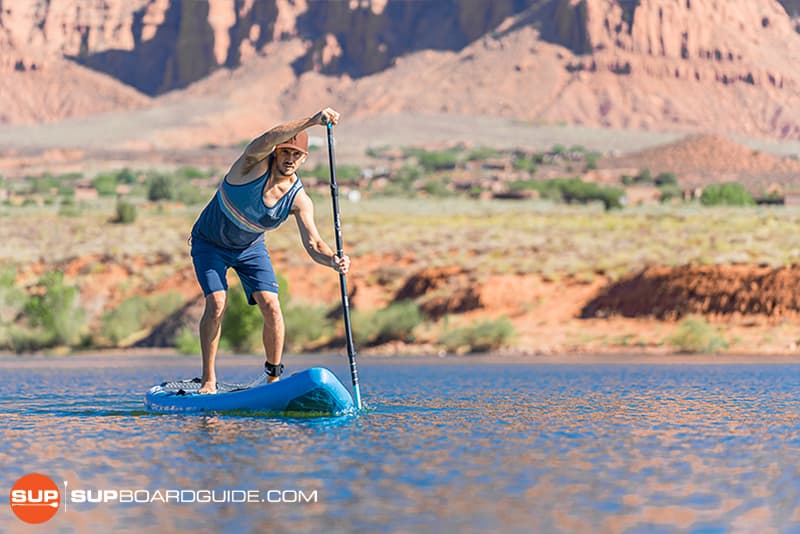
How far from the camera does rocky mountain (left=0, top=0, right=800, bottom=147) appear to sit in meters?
147

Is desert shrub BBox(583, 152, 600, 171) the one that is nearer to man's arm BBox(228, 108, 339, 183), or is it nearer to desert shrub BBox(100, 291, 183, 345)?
desert shrub BBox(100, 291, 183, 345)

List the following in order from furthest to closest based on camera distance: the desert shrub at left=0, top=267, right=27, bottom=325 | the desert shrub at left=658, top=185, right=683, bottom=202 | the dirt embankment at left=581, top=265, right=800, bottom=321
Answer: the desert shrub at left=658, top=185, right=683, bottom=202
the desert shrub at left=0, top=267, right=27, bottom=325
the dirt embankment at left=581, top=265, right=800, bottom=321

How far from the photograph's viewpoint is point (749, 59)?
15100 centimetres

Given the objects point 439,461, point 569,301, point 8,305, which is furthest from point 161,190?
point 439,461

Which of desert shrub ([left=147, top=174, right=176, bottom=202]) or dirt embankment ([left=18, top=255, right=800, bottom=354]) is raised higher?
desert shrub ([left=147, top=174, right=176, bottom=202])

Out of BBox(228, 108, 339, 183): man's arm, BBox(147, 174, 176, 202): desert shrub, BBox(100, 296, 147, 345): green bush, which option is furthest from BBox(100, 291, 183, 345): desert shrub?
BBox(147, 174, 176, 202): desert shrub

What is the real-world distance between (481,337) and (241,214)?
17295 mm

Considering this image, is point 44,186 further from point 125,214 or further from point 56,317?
point 56,317

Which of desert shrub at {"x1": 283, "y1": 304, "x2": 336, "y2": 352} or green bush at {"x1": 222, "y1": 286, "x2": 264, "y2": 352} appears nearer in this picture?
green bush at {"x1": 222, "y1": 286, "x2": 264, "y2": 352}

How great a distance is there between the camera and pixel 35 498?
342 inches

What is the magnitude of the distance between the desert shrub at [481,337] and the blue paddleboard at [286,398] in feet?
53.7

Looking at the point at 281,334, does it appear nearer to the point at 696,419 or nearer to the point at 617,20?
the point at 696,419

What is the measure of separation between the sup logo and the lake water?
73 millimetres

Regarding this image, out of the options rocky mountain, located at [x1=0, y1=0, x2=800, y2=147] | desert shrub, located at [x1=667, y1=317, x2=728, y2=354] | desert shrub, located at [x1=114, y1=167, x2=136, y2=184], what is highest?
rocky mountain, located at [x1=0, y1=0, x2=800, y2=147]
